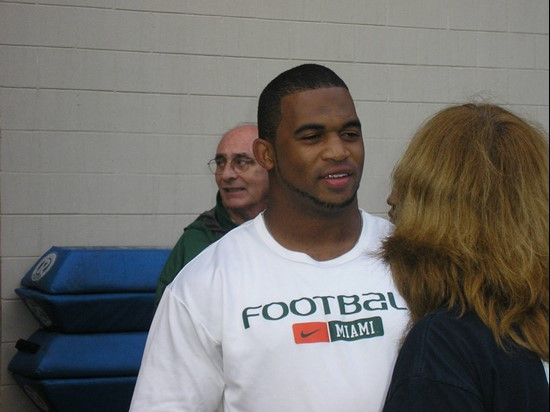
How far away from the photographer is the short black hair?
2529 mm

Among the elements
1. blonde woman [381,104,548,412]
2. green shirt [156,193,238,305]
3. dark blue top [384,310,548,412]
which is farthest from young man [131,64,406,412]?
green shirt [156,193,238,305]

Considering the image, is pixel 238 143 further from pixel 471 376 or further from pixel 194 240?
pixel 471 376

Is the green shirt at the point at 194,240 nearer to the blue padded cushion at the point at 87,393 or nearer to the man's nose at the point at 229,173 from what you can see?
the man's nose at the point at 229,173

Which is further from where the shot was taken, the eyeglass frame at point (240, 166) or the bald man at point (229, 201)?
the eyeglass frame at point (240, 166)

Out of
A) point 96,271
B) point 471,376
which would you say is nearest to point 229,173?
point 96,271

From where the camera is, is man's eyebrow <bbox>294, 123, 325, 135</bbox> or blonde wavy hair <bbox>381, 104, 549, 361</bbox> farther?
man's eyebrow <bbox>294, 123, 325, 135</bbox>

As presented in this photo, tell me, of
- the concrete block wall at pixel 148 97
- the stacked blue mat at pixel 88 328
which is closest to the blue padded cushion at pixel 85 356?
the stacked blue mat at pixel 88 328

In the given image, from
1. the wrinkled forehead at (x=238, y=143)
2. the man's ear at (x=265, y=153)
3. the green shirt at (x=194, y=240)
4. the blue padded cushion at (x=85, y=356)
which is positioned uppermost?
the wrinkled forehead at (x=238, y=143)

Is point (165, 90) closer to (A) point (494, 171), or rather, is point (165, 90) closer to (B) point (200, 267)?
(B) point (200, 267)

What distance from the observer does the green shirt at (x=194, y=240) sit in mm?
4121

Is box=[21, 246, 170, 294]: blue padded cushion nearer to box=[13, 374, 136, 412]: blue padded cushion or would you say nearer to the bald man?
box=[13, 374, 136, 412]: blue padded cushion

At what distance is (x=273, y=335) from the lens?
7.43 ft

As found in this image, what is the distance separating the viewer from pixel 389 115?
19.9 ft

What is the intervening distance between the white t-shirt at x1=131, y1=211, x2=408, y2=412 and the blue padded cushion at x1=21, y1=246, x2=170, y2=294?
9.11ft
